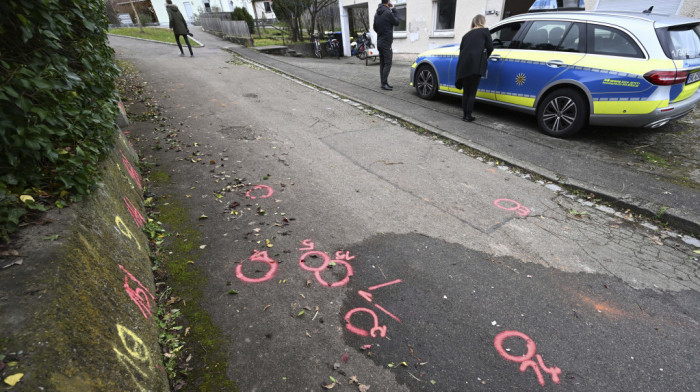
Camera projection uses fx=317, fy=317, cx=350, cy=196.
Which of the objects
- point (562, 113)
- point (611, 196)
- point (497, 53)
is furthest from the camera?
point (497, 53)

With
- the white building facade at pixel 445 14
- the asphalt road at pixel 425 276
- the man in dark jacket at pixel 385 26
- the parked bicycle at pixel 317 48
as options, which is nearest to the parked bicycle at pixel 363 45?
the white building facade at pixel 445 14

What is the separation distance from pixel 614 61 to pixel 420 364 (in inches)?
216

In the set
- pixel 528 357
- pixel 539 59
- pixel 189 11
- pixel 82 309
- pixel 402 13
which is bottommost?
pixel 528 357

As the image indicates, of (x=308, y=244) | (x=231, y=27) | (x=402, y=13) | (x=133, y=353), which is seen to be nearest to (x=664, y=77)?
(x=308, y=244)

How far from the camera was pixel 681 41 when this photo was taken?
471 cm

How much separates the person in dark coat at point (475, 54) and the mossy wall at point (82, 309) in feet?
20.3

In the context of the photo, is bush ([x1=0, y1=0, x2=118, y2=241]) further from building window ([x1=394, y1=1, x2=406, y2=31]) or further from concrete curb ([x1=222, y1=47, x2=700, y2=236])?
building window ([x1=394, y1=1, x2=406, y2=31])

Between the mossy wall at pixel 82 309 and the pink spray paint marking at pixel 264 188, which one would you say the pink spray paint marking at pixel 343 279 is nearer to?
the mossy wall at pixel 82 309

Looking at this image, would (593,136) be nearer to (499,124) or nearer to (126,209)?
(499,124)

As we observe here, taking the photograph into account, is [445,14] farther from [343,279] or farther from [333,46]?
[343,279]

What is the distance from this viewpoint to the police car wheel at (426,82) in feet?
26.1

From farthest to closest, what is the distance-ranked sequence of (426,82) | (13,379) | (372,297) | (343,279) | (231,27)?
(231,27), (426,82), (343,279), (372,297), (13,379)

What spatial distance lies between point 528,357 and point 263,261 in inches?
93.5

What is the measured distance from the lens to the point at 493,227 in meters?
3.69
